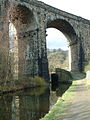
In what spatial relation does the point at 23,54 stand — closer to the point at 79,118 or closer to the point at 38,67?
the point at 38,67

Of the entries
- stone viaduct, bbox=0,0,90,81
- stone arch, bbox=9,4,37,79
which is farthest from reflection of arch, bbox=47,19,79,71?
stone arch, bbox=9,4,37,79

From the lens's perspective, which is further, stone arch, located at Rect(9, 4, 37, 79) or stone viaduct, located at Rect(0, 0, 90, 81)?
stone arch, located at Rect(9, 4, 37, 79)

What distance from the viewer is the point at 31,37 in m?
31.4

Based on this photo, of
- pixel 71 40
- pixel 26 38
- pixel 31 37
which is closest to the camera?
pixel 31 37

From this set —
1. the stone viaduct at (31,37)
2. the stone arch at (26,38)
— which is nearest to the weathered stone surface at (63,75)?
the stone viaduct at (31,37)

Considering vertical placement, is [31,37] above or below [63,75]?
above

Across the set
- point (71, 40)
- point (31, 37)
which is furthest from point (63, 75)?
point (31, 37)

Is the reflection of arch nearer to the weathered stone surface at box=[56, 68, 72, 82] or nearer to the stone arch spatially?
the weathered stone surface at box=[56, 68, 72, 82]

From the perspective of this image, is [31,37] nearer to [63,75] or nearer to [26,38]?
[26,38]

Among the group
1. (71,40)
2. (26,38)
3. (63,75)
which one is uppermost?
(71,40)

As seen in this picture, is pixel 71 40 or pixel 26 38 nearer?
pixel 26 38

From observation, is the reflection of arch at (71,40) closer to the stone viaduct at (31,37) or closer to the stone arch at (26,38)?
the stone viaduct at (31,37)

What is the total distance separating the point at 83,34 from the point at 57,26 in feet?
16.1

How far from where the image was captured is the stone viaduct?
22.7 meters
